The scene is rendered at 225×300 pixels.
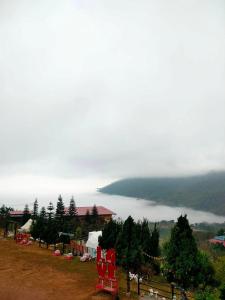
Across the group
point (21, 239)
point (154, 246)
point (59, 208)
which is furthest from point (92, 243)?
point (59, 208)

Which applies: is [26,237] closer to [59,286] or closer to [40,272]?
[40,272]

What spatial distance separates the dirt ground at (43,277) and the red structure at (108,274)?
0.72 metres

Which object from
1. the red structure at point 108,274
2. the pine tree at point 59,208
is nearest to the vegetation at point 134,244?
the red structure at point 108,274

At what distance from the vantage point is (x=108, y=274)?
91.6ft

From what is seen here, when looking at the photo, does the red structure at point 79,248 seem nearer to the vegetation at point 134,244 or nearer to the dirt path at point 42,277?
the vegetation at point 134,244

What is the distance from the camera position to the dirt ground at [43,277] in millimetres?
27219

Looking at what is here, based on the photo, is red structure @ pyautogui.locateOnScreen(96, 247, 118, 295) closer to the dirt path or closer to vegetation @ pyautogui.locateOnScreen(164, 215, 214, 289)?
the dirt path

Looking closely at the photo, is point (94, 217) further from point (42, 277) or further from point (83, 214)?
point (42, 277)

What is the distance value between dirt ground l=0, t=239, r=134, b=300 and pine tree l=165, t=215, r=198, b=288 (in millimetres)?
4997

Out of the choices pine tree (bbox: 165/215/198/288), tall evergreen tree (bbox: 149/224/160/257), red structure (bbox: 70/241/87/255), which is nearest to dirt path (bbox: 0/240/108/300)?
red structure (bbox: 70/241/87/255)

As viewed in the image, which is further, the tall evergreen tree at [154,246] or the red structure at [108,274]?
the tall evergreen tree at [154,246]

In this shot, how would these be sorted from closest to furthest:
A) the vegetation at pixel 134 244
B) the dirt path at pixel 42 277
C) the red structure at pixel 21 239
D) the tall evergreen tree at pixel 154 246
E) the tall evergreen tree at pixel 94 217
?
the dirt path at pixel 42 277
the vegetation at pixel 134 244
the tall evergreen tree at pixel 154 246
the red structure at pixel 21 239
the tall evergreen tree at pixel 94 217

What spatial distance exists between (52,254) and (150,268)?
44.4ft

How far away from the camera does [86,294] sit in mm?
27422
